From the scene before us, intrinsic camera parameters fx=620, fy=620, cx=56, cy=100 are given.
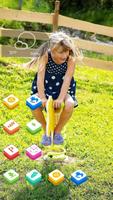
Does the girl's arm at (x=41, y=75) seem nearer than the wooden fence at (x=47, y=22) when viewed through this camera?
Yes

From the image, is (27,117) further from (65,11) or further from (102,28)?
(65,11)

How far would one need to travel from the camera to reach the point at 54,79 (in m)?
7.34

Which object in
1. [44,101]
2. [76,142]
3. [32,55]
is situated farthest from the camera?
[32,55]

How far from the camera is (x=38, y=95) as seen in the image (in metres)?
7.21

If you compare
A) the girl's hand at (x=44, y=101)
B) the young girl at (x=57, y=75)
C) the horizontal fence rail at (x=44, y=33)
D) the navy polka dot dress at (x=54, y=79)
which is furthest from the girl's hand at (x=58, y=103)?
the horizontal fence rail at (x=44, y=33)

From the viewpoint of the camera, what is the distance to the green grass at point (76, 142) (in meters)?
7.26

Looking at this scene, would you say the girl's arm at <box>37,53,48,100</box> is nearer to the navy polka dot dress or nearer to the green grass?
the navy polka dot dress

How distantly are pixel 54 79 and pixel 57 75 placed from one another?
6 centimetres

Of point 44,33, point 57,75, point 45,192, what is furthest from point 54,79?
point 44,33

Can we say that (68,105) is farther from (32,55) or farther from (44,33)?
(32,55)

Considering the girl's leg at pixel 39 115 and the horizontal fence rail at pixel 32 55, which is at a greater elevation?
the girl's leg at pixel 39 115

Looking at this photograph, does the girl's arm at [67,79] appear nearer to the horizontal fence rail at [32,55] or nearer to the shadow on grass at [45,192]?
the shadow on grass at [45,192]

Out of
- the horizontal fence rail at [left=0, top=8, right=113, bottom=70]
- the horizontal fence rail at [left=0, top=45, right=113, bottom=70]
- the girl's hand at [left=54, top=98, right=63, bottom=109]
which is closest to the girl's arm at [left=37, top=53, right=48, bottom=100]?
the girl's hand at [left=54, top=98, right=63, bottom=109]

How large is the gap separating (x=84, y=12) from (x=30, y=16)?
4845 mm
